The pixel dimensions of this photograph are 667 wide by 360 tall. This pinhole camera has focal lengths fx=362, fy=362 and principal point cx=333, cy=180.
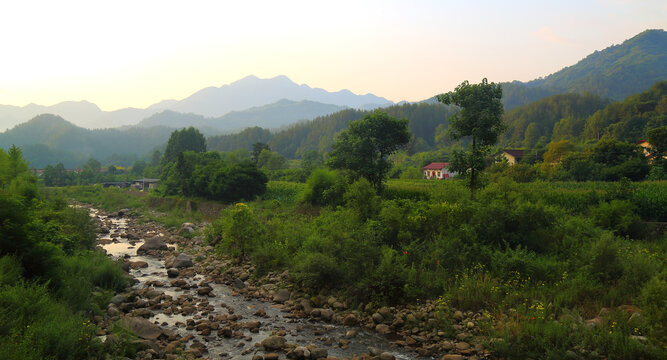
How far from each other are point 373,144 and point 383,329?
16784 millimetres

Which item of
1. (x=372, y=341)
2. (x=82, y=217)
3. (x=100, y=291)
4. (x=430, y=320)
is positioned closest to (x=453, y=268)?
(x=430, y=320)

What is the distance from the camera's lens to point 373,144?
26578 mm

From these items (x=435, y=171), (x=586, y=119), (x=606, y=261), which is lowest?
(x=435, y=171)

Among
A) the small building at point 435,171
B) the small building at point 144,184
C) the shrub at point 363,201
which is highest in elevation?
the shrub at point 363,201

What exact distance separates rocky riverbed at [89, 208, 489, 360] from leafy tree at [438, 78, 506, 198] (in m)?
8.38

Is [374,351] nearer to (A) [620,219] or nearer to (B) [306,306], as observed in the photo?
(B) [306,306]

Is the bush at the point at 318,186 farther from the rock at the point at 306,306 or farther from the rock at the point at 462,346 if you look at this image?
the rock at the point at 462,346

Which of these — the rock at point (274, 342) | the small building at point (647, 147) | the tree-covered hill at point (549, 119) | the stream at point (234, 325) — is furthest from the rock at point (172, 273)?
the tree-covered hill at point (549, 119)

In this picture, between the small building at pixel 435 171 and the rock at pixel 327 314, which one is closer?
the rock at pixel 327 314

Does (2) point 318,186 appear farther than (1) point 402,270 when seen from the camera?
Yes

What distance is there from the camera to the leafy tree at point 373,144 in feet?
86.4

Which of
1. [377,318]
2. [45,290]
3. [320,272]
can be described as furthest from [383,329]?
[45,290]

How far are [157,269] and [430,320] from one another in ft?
48.8

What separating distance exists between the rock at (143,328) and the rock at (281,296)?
186 inches
